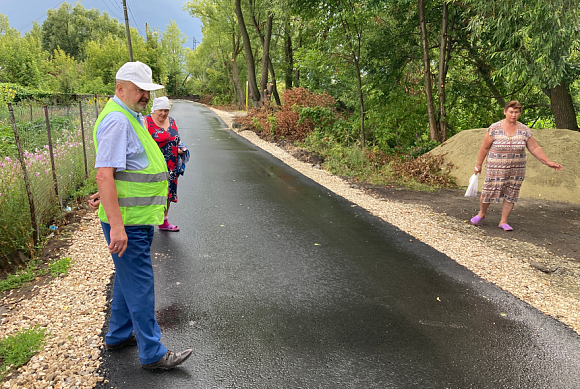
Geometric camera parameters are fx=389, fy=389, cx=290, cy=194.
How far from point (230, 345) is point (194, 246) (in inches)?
89.7

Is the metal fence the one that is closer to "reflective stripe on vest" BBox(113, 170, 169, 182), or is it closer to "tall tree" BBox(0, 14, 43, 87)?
"reflective stripe on vest" BBox(113, 170, 169, 182)

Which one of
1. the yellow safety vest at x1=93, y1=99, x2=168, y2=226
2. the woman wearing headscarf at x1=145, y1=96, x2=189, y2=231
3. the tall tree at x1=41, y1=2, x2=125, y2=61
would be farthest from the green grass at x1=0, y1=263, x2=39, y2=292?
the tall tree at x1=41, y1=2, x2=125, y2=61

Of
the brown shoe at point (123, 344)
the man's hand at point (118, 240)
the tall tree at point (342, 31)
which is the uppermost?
the tall tree at point (342, 31)

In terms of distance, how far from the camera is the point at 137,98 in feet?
A: 8.45

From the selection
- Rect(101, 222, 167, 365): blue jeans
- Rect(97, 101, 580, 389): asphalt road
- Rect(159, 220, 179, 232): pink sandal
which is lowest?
Rect(97, 101, 580, 389): asphalt road

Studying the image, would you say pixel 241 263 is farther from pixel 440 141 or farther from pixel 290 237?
pixel 440 141

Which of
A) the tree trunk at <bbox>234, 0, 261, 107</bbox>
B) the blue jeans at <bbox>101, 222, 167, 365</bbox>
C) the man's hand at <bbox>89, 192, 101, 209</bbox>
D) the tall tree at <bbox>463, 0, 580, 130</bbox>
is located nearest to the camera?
the blue jeans at <bbox>101, 222, 167, 365</bbox>

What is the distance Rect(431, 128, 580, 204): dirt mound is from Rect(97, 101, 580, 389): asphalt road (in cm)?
446

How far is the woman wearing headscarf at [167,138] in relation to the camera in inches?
194

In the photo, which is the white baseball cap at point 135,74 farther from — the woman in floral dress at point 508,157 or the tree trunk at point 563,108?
the tree trunk at point 563,108

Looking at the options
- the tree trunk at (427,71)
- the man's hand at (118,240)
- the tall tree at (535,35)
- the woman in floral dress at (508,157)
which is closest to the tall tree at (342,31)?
the tree trunk at (427,71)

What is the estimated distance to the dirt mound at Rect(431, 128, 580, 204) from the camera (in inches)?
322

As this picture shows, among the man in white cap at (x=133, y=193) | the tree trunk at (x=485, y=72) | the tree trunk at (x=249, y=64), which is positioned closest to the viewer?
the man in white cap at (x=133, y=193)

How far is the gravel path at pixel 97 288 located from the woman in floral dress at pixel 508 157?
2.19 ft
